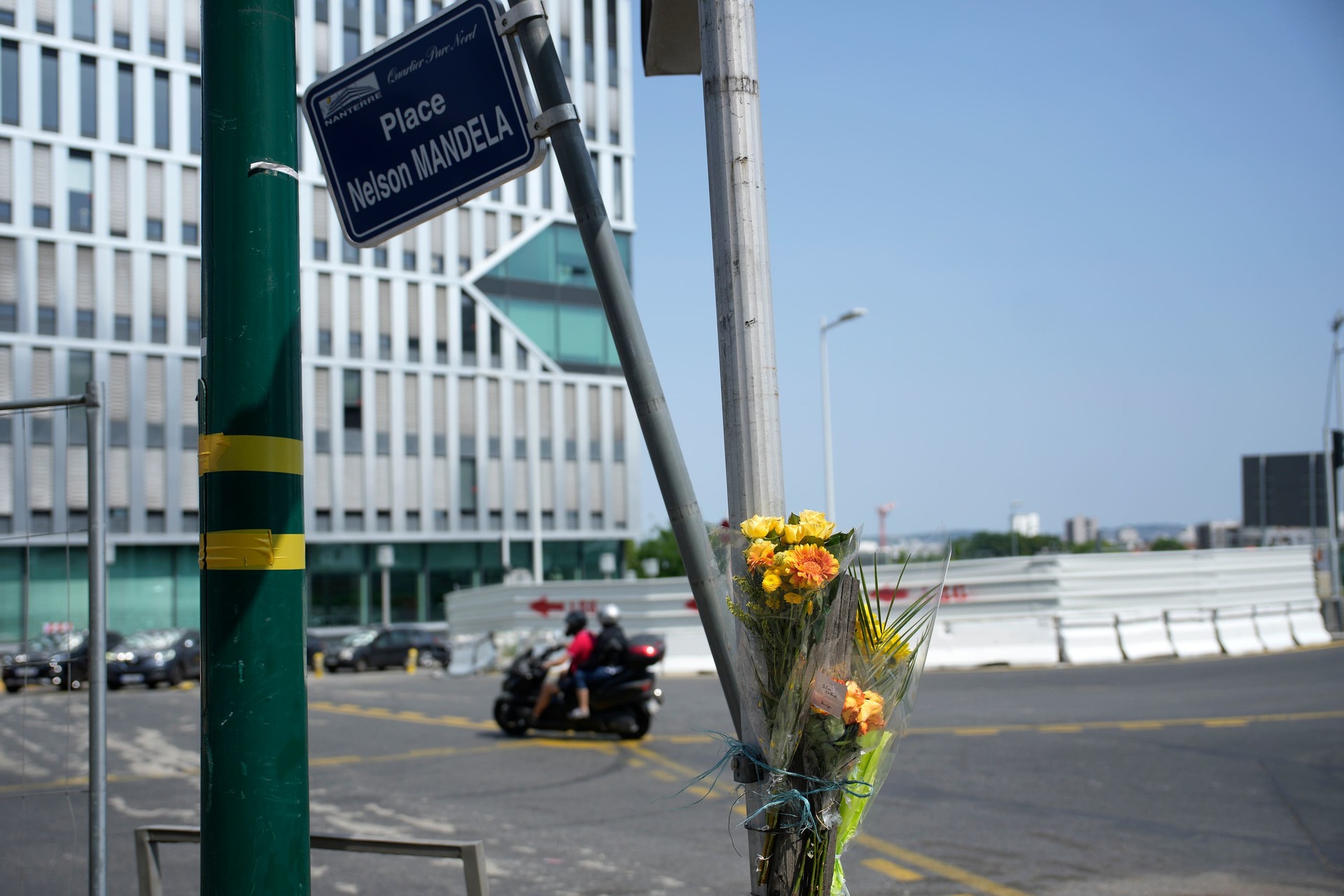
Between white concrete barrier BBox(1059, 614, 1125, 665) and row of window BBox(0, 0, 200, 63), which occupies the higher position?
row of window BBox(0, 0, 200, 63)

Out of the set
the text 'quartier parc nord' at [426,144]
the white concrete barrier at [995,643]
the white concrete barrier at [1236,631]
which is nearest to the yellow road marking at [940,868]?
the text 'quartier parc nord' at [426,144]

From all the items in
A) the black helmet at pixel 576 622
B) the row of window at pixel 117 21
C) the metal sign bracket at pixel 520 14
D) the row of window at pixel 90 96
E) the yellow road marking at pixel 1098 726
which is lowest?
the yellow road marking at pixel 1098 726

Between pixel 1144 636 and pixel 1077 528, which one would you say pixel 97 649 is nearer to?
pixel 1144 636

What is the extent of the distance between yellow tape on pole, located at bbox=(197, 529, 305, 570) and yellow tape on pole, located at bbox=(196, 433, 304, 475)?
0.44 ft

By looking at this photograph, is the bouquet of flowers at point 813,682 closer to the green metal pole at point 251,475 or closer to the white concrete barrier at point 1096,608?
the green metal pole at point 251,475

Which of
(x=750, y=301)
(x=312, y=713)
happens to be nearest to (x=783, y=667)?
(x=750, y=301)

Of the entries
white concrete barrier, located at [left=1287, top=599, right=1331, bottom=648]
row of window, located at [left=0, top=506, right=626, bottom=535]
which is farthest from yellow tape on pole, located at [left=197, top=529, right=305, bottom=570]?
row of window, located at [left=0, top=506, right=626, bottom=535]

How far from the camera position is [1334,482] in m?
35.2

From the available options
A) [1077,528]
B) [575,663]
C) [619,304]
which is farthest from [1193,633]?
[1077,528]

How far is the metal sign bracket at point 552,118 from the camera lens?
2.62 m

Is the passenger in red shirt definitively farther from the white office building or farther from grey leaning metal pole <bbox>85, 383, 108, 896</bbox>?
the white office building

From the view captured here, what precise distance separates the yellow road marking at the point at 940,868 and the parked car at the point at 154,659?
23487 millimetres

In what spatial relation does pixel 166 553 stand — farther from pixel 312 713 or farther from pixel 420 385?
pixel 312 713

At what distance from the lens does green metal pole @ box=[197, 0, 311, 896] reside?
248cm
